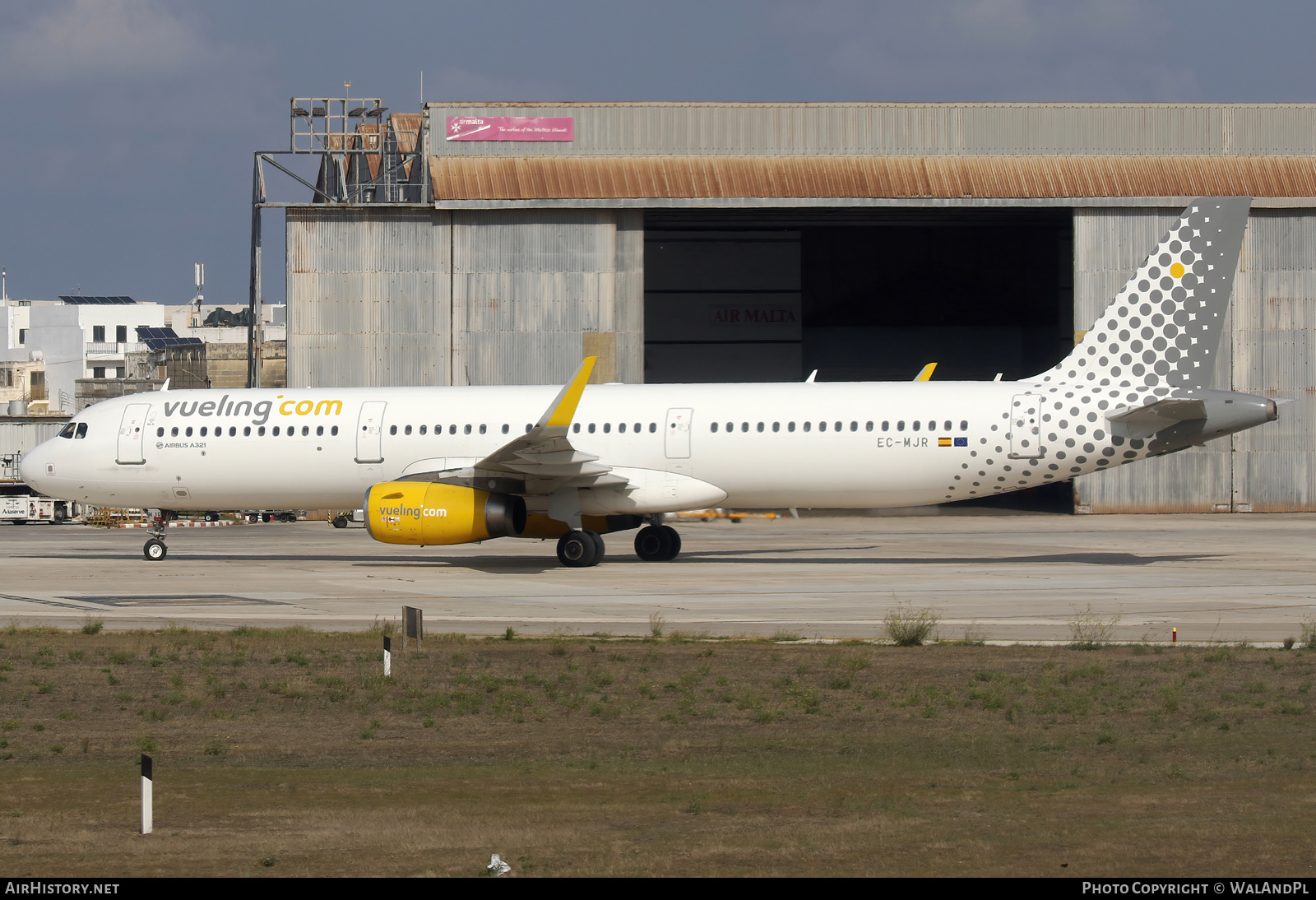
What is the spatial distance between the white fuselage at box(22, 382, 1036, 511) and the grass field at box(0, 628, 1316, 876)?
11.7 m

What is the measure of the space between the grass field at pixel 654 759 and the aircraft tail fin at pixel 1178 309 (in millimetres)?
12366

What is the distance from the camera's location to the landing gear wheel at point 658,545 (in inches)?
1127

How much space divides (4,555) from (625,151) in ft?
76.1

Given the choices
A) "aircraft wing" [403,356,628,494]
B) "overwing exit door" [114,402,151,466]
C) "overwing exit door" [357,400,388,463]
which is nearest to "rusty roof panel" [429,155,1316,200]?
"overwing exit door" [114,402,151,466]

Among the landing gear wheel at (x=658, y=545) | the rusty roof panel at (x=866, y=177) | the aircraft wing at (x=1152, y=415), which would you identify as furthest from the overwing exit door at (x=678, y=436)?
the rusty roof panel at (x=866, y=177)

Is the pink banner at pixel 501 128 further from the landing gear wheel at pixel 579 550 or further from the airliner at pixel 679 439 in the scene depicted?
the landing gear wheel at pixel 579 550

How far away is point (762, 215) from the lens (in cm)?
4756

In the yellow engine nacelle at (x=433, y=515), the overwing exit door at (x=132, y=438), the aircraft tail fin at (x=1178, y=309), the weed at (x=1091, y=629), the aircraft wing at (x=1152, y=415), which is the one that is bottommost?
the weed at (x=1091, y=629)

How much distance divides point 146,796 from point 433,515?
17514 millimetres

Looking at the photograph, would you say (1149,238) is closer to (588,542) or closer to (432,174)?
(432,174)

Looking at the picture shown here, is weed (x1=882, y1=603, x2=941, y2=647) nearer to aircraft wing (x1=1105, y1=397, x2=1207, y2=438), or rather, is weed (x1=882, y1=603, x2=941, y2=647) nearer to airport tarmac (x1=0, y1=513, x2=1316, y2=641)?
airport tarmac (x1=0, y1=513, x2=1316, y2=641)

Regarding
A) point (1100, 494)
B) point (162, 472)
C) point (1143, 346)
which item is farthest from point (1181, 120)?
point (162, 472)

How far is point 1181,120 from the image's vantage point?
46.5 meters

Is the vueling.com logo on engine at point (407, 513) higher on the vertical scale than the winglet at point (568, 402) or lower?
lower
